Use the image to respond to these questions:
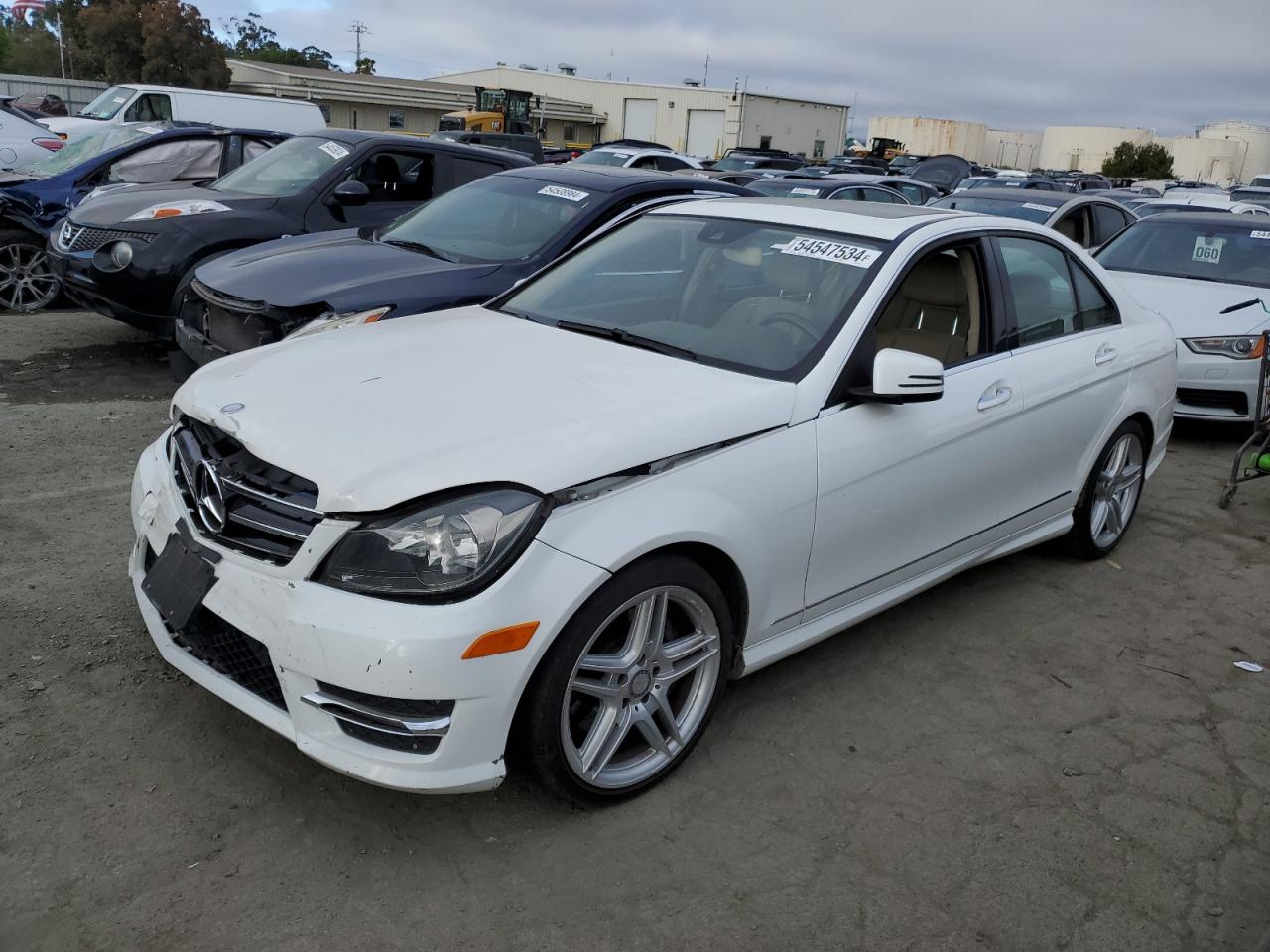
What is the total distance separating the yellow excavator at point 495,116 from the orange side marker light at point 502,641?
3371cm

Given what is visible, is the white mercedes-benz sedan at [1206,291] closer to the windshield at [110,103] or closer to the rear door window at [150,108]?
the rear door window at [150,108]

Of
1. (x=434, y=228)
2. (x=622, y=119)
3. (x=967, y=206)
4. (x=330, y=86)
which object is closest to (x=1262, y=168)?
(x=622, y=119)

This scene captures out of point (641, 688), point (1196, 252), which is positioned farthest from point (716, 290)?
point (1196, 252)

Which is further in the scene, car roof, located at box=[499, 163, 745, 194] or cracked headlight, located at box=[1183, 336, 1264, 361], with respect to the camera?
cracked headlight, located at box=[1183, 336, 1264, 361]

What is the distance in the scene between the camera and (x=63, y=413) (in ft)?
21.0

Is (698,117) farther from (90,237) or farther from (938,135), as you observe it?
(90,237)

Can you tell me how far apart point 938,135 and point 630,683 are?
79312 millimetres

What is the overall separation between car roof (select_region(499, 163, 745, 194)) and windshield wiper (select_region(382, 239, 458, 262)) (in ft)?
3.09

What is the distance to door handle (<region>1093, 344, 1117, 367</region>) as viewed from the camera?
15.3 feet

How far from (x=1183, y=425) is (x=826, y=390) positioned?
241 inches

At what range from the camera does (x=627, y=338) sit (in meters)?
3.73

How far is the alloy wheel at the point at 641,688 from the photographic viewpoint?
290 cm

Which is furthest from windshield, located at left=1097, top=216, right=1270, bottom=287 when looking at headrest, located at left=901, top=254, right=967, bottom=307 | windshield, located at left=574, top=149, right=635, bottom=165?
windshield, located at left=574, top=149, right=635, bottom=165

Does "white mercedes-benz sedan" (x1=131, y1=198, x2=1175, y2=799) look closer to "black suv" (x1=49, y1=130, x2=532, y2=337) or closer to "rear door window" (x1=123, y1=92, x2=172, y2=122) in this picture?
"black suv" (x1=49, y1=130, x2=532, y2=337)
